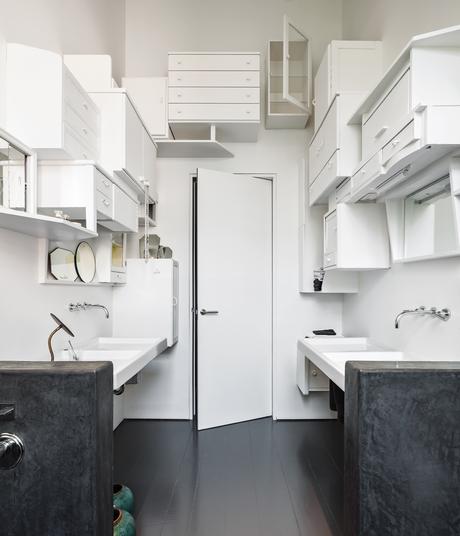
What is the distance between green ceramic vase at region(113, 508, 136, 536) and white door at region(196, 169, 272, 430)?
1319 millimetres

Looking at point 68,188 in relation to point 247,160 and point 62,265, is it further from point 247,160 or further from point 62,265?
point 247,160

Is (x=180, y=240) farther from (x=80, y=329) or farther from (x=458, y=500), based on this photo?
(x=458, y=500)

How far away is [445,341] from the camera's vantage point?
5.07 ft

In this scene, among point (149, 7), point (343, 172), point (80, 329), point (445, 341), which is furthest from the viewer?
point (149, 7)

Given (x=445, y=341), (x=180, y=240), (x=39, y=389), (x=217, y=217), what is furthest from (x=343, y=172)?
(x=39, y=389)

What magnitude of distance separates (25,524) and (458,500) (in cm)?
121

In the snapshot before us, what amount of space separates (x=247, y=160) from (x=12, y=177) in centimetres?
217

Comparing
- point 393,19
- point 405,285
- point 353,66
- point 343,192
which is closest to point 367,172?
point 343,192

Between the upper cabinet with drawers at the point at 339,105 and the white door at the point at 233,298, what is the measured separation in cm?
72

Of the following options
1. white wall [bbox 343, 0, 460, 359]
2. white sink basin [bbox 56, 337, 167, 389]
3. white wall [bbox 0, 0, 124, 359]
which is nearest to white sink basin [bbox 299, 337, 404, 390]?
white wall [bbox 343, 0, 460, 359]

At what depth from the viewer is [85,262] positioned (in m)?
2.17

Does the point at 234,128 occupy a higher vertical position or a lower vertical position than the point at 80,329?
higher

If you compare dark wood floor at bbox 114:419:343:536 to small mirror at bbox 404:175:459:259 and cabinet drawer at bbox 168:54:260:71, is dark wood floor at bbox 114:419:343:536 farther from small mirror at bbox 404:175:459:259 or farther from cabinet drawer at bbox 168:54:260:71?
cabinet drawer at bbox 168:54:260:71

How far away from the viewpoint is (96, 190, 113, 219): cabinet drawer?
1777 mm
